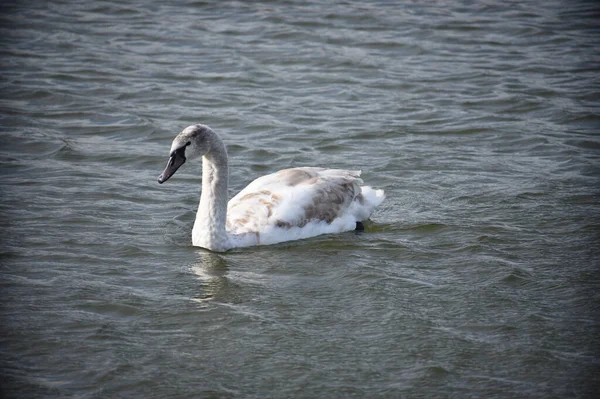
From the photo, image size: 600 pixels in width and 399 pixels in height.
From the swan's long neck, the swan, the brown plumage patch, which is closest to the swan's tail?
the swan

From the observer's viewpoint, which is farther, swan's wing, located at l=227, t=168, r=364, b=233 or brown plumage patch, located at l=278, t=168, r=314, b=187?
brown plumage patch, located at l=278, t=168, r=314, b=187

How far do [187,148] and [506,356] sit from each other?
357 centimetres

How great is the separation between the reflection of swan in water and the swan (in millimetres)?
160

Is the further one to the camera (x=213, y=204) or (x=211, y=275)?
(x=213, y=204)

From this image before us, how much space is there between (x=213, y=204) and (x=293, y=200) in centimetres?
81

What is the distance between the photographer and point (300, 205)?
9.09 metres

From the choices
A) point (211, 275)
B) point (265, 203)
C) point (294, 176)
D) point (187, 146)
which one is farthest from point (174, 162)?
point (294, 176)

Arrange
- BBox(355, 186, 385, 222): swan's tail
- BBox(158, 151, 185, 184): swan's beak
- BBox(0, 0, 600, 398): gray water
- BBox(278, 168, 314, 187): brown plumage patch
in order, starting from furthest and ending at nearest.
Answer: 1. BBox(355, 186, 385, 222): swan's tail
2. BBox(278, 168, 314, 187): brown plumage patch
3. BBox(158, 151, 185, 184): swan's beak
4. BBox(0, 0, 600, 398): gray water

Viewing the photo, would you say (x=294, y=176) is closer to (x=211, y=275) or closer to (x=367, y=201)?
(x=367, y=201)

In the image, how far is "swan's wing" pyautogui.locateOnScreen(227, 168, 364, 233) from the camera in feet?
29.4

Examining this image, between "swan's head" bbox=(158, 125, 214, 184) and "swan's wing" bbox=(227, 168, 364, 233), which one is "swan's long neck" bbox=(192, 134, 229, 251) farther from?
"swan's wing" bbox=(227, 168, 364, 233)

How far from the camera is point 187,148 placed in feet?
28.1

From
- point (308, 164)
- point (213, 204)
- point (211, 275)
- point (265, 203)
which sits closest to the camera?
point (211, 275)

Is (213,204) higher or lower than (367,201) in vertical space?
higher
